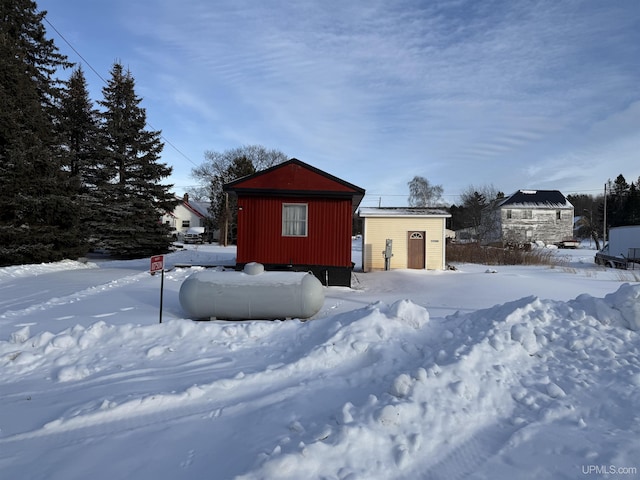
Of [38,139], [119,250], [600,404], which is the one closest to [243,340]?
[600,404]

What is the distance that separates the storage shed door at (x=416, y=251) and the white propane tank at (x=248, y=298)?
12086 mm

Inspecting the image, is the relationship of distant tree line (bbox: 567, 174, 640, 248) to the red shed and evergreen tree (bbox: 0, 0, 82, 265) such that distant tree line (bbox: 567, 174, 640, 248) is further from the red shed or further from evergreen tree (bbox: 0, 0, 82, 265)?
evergreen tree (bbox: 0, 0, 82, 265)

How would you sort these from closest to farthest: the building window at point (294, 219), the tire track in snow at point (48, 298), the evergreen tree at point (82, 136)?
1. the tire track in snow at point (48, 298)
2. the building window at point (294, 219)
3. the evergreen tree at point (82, 136)

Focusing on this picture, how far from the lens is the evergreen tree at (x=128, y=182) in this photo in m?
23.0

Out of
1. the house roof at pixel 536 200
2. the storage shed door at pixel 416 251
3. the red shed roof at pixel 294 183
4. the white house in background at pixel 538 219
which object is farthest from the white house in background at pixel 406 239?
the house roof at pixel 536 200

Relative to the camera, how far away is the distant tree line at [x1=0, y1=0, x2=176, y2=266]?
16.1 m

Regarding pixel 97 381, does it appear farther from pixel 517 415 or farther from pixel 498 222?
pixel 498 222

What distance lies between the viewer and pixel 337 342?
17.5 ft

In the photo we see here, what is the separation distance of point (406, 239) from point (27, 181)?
→ 59.5 feet

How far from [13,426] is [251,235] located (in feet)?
32.9

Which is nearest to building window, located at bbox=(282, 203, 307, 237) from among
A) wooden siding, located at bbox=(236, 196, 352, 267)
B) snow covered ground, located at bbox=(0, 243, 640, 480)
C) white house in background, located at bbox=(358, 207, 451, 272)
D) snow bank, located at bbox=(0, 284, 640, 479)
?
wooden siding, located at bbox=(236, 196, 352, 267)

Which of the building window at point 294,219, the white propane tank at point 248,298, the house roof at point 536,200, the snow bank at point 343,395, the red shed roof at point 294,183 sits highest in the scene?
the house roof at point 536,200

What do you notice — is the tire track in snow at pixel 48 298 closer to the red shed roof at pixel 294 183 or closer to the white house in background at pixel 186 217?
the red shed roof at pixel 294 183

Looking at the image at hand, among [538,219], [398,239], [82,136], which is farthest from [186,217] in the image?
[538,219]
